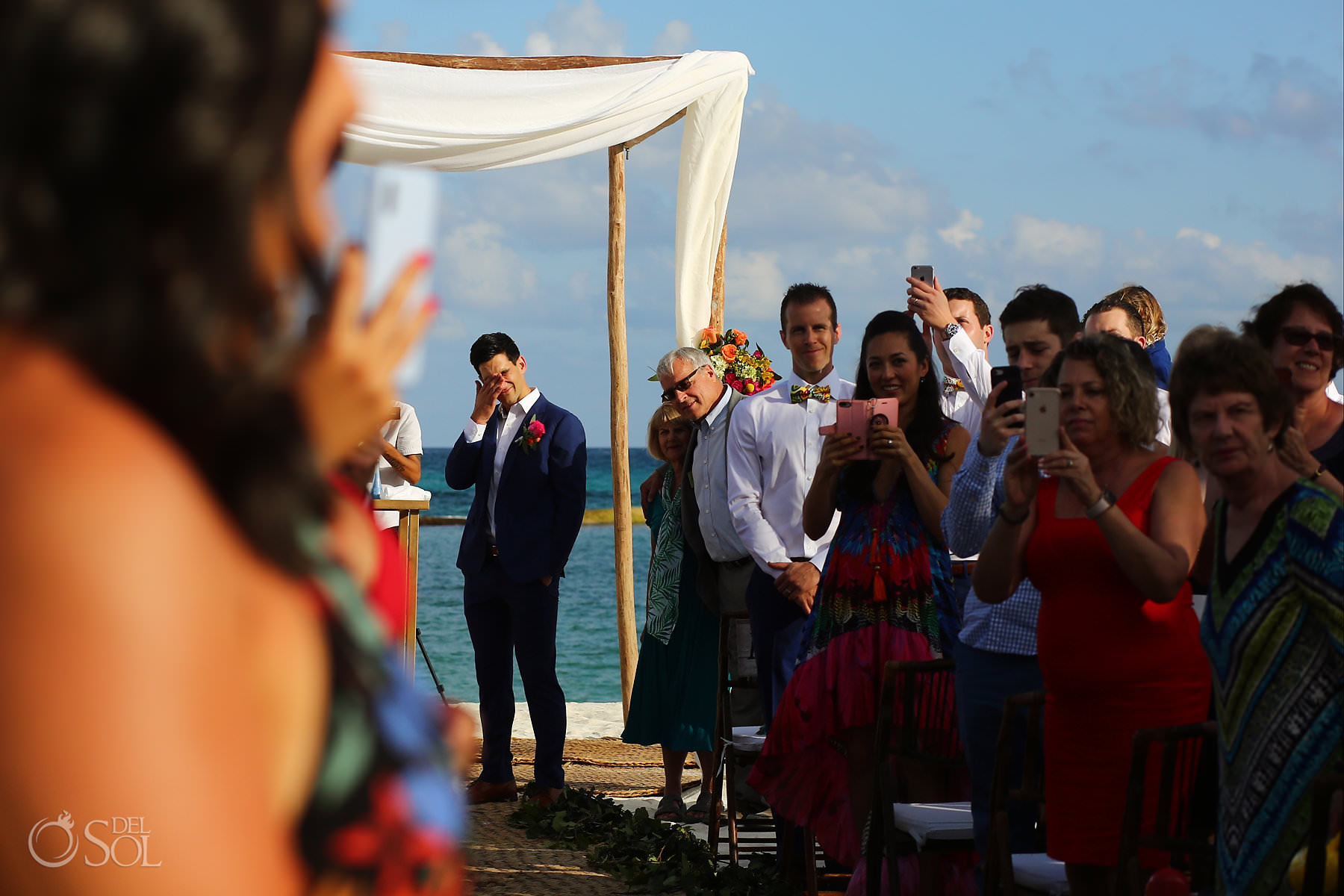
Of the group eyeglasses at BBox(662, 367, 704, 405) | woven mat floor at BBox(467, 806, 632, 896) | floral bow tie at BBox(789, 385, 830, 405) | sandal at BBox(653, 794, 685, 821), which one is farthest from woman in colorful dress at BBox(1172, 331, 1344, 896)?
sandal at BBox(653, 794, 685, 821)

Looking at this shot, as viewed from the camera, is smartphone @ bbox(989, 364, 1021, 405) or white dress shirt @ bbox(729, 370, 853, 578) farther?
white dress shirt @ bbox(729, 370, 853, 578)

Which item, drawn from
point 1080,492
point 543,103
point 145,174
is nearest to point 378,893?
point 145,174

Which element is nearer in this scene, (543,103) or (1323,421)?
(1323,421)

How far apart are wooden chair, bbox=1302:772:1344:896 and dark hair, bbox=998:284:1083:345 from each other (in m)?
1.98

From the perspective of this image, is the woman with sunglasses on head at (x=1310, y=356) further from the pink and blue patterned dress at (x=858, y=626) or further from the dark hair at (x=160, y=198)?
the dark hair at (x=160, y=198)

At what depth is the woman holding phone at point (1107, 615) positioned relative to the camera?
2996 mm

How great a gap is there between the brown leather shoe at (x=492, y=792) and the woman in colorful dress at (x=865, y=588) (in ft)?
9.38

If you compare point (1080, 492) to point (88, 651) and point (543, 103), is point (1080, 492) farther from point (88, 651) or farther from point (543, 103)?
point (543, 103)

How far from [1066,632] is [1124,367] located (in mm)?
705

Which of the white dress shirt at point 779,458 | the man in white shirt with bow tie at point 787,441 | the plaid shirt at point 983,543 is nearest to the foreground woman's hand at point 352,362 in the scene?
the plaid shirt at point 983,543

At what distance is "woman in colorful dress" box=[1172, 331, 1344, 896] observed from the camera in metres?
2.45

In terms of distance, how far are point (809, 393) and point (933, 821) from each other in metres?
2.34

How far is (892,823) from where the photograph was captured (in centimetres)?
370

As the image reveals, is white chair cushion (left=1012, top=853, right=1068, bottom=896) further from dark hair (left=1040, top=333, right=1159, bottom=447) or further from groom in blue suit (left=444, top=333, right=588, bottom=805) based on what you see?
groom in blue suit (left=444, top=333, right=588, bottom=805)
